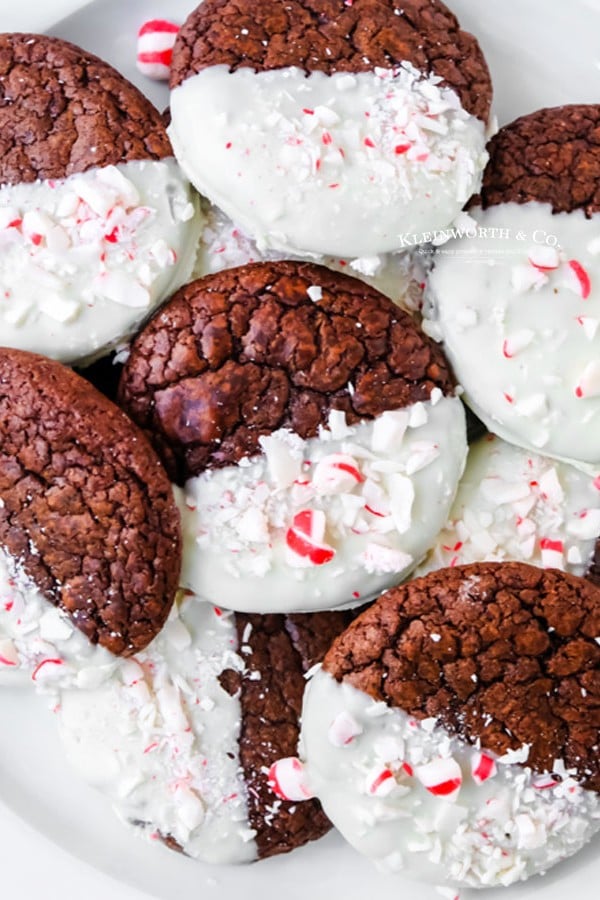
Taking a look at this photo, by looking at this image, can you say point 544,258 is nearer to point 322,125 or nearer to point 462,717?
point 322,125

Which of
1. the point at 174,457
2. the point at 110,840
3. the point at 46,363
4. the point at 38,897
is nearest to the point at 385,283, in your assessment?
the point at 174,457

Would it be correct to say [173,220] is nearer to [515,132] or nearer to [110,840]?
[515,132]

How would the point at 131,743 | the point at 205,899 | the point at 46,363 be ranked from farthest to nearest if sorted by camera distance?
the point at 205,899 < the point at 131,743 < the point at 46,363

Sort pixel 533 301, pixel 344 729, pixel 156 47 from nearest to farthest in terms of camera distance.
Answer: pixel 344 729 < pixel 533 301 < pixel 156 47

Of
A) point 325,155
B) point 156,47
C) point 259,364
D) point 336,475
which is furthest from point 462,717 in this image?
point 156,47

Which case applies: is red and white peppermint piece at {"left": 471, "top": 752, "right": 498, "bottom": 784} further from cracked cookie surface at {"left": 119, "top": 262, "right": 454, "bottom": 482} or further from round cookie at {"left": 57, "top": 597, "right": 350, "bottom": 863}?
cracked cookie surface at {"left": 119, "top": 262, "right": 454, "bottom": 482}

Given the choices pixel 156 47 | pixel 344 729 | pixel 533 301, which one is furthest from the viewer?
pixel 156 47
